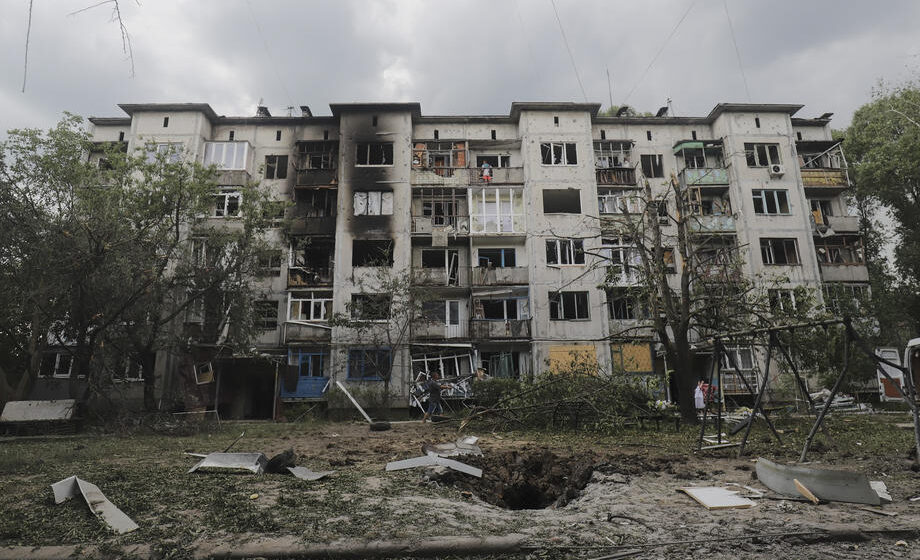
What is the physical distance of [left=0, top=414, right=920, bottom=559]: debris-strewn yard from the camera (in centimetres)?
472

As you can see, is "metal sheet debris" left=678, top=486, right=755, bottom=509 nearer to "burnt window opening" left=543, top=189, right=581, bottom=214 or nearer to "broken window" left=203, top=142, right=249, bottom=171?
"burnt window opening" left=543, top=189, right=581, bottom=214

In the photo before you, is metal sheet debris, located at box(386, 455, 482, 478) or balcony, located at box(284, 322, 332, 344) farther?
balcony, located at box(284, 322, 332, 344)

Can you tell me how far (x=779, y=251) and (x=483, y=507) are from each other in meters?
33.0

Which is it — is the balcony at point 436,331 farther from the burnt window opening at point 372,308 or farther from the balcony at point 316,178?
the balcony at point 316,178

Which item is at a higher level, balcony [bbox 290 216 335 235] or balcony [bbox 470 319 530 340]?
balcony [bbox 290 216 335 235]

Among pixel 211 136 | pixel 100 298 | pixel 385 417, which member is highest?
pixel 211 136

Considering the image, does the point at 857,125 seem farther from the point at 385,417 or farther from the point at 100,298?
the point at 100,298

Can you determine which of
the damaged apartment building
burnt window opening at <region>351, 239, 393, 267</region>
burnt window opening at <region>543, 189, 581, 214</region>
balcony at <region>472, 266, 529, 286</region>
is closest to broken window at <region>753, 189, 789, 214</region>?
the damaged apartment building

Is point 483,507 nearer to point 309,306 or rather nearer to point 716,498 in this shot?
point 716,498

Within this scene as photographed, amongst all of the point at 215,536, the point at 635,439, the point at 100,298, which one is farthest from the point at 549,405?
the point at 100,298

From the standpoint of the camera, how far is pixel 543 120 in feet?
109

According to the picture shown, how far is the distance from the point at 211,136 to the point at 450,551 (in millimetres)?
35075

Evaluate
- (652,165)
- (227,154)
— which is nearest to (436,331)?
A: (227,154)

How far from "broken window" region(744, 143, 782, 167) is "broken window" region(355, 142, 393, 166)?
2279 cm
